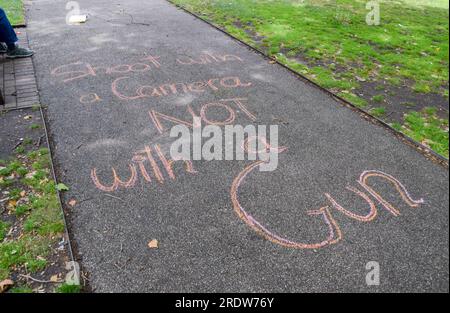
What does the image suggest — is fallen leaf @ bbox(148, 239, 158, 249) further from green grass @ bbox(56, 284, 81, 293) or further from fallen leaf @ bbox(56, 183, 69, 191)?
fallen leaf @ bbox(56, 183, 69, 191)

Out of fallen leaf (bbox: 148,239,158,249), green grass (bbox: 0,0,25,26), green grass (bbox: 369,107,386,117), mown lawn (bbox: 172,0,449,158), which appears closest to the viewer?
fallen leaf (bbox: 148,239,158,249)

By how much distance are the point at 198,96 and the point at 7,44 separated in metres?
4.63

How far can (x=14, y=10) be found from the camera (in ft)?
35.6

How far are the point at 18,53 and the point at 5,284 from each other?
20.3 feet

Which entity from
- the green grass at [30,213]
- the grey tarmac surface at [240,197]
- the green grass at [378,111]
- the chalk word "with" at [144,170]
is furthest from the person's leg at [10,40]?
the green grass at [378,111]

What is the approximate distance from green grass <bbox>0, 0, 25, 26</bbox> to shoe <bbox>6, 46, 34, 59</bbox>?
9.25 feet

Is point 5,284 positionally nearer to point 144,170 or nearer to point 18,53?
point 144,170

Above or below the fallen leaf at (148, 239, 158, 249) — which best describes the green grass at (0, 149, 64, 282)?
above

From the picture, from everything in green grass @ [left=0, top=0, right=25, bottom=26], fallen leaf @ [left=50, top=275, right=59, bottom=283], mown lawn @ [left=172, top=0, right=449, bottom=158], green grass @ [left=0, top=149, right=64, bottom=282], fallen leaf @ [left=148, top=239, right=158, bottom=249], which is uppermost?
green grass @ [left=0, top=0, right=25, bottom=26]

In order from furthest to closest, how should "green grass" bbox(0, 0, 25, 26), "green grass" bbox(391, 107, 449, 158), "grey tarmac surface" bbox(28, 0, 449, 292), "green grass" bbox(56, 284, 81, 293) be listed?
"green grass" bbox(0, 0, 25, 26), "green grass" bbox(391, 107, 449, 158), "grey tarmac surface" bbox(28, 0, 449, 292), "green grass" bbox(56, 284, 81, 293)

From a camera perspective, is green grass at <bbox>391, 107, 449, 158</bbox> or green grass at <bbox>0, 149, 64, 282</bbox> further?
green grass at <bbox>391, 107, 449, 158</bbox>

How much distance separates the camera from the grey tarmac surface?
2791 mm

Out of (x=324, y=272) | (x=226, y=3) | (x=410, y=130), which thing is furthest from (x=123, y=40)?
(x=324, y=272)

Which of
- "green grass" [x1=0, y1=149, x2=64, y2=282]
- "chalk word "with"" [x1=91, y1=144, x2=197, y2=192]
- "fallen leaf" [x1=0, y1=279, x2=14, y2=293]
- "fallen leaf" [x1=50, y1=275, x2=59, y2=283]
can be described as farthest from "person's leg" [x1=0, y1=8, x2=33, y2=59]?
"fallen leaf" [x1=50, y1=275, x2=59, y2=283]
